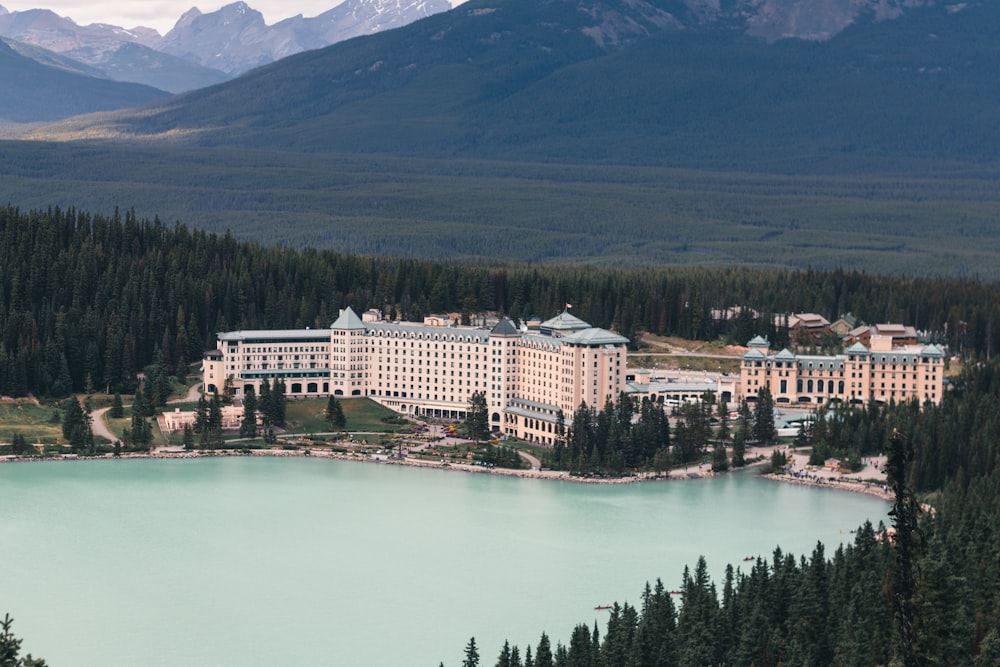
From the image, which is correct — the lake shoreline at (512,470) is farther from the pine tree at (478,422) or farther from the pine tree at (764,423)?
the pine tree at (478,422)

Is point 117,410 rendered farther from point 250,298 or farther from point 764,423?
point 764,423

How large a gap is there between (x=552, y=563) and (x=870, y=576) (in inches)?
528

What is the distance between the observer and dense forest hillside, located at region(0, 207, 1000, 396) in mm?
90000

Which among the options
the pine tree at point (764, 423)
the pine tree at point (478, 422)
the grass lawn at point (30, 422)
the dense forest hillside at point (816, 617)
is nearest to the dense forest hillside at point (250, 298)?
the grass lawn at point (30, 422)

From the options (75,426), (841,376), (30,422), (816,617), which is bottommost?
(816,617)

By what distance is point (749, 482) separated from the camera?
72.1 meters

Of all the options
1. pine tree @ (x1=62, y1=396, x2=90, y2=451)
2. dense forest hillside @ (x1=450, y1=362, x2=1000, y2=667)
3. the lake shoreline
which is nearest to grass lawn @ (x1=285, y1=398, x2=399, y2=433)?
the lake shoreline

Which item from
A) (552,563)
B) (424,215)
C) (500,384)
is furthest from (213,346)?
(424,215)

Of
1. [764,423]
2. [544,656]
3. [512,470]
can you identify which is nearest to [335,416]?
[512,470]

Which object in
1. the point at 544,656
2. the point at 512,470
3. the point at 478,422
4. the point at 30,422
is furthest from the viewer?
the point at 30,422

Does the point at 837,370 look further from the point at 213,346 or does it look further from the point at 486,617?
the point at 486,617

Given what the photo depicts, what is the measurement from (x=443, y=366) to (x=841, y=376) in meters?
16.3

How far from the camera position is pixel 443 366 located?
84.4 metres

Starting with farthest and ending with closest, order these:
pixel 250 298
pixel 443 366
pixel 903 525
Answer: pixel 250 298 < pixel 443 366 < pixel 903 525
